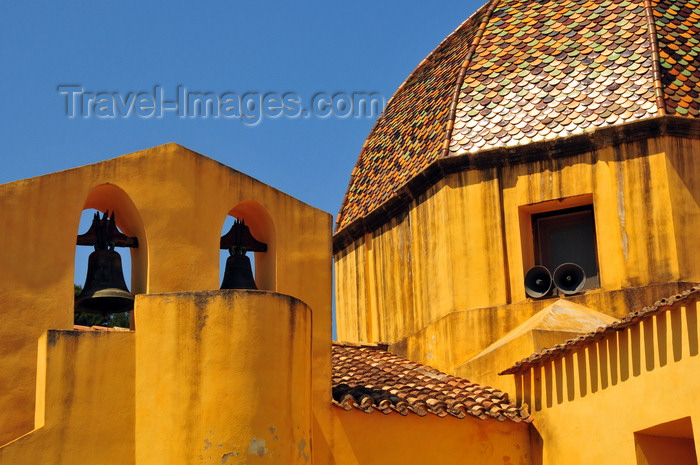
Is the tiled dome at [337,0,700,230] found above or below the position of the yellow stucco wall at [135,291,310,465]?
above

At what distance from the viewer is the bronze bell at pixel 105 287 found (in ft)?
41.6

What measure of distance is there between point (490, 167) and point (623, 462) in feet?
17.5

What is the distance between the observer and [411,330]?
57.6ft

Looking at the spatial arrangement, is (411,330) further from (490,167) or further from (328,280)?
(328,280)

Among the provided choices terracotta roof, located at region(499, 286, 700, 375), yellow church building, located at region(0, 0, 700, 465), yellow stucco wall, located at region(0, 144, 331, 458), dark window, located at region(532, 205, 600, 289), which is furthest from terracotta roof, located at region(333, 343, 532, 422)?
dark window, located at region(532, 205, 600, 289)

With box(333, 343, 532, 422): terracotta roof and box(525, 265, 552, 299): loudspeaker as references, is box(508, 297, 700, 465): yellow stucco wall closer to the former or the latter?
box(333, 343, 532, 422): terracotta roof

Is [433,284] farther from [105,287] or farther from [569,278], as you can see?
[105,287]

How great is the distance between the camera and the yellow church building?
11984 mm

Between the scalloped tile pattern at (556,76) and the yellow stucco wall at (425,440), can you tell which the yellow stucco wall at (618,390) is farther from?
the scalloped tile pattern at (556,76)

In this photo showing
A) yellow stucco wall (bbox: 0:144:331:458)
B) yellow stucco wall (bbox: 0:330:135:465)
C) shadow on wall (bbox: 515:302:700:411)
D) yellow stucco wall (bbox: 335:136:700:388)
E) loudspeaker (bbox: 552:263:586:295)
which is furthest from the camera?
loudspeaker (bbox: 552:263:586:295)

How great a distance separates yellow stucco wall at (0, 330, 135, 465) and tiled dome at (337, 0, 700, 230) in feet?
22.1

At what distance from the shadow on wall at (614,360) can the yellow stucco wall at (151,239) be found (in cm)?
254

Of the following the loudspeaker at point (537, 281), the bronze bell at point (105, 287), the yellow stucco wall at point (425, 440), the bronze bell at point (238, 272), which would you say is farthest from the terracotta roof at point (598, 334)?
the bronze bell at point (105, 287)

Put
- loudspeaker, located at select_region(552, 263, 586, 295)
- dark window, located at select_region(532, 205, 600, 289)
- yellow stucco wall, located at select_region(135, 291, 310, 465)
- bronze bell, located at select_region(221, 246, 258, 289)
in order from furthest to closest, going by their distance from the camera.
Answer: dark window, located at select_region(532, 205, 600, 289)
loudspeaker, located at select_region(552, 263, 586, 295)
bronze bell, located at select_region(221, 246, 258, 289)
yellow stucco wall, located at select_region(135, 291, 310, 465)
